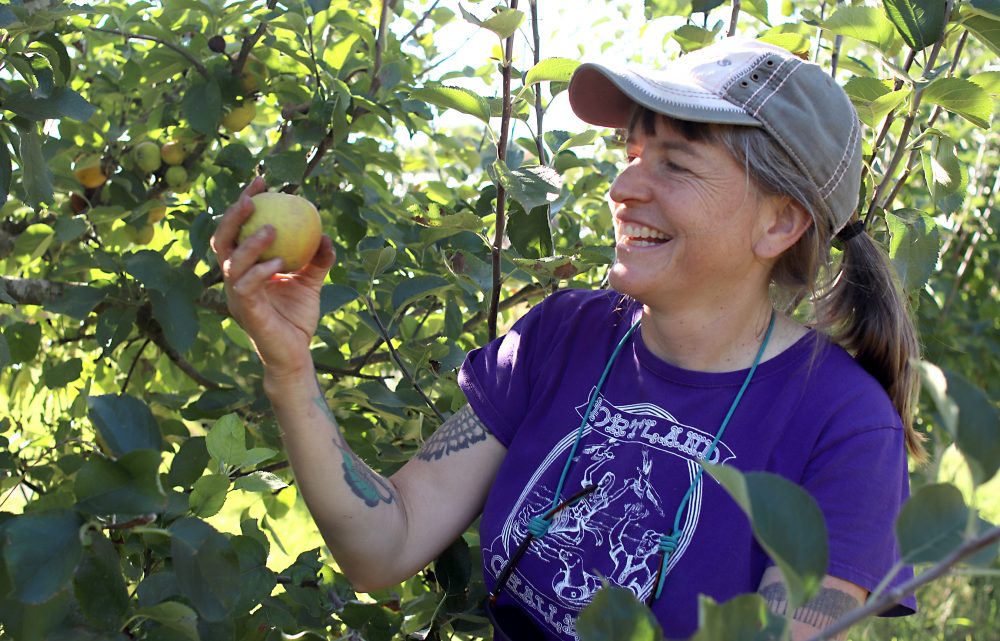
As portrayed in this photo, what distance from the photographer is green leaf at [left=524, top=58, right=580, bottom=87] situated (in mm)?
1665

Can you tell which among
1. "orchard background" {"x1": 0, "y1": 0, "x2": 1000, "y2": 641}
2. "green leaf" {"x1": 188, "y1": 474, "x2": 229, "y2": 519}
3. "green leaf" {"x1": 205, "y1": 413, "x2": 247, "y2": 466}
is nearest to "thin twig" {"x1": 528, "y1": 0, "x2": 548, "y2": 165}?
"orchard background" {"x1": 0, "y1": 0, "x2": 1000, "y2": 641}

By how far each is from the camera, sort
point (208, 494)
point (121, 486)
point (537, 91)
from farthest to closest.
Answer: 1. point (537, 91)
2. point (208, 494)
3. point (121, 486)

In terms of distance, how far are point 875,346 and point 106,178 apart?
1655 millimetres

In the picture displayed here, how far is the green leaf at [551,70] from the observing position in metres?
1.67

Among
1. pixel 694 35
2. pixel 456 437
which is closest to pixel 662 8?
pixel 694 35

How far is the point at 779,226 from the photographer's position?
1.57 m

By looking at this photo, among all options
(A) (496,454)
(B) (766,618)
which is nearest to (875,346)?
(A) (496,454)

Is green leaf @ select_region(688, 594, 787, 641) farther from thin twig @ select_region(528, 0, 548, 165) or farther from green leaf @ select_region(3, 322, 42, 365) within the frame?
green leaf @ select_region(3, 322, 42, 365)

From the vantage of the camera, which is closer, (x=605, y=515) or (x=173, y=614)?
(x=173, y=614)

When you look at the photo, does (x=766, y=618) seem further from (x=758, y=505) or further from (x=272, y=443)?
(x=272, y=443)

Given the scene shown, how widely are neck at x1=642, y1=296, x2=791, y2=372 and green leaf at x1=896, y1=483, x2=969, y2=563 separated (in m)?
0.83

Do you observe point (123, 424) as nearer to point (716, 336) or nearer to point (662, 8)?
point (716, 336)

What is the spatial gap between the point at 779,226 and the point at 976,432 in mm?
941

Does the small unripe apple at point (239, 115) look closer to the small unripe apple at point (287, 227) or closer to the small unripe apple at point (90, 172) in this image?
the small unripe apple at point (90, 172)
